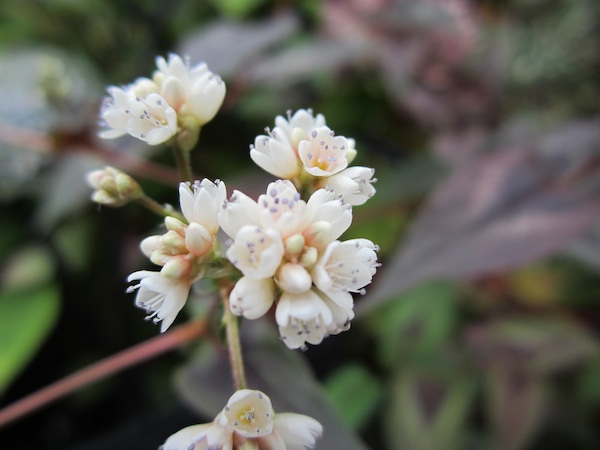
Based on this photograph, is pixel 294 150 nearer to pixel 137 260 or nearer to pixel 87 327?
pixel 137 260

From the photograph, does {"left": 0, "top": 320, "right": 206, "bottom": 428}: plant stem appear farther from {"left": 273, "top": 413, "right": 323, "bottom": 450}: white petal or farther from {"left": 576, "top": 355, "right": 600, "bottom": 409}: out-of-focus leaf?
{"left": 576, "top": 355, "right": 600, "bottom": 409}: out-of-focus leaf

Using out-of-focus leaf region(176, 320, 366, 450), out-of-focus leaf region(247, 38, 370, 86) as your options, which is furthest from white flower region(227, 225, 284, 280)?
out-of-focus leaf region(247, 38, 370, 86)

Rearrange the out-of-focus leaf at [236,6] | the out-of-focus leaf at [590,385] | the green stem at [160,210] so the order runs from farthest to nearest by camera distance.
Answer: the out-of-focus leaf at [236,6] → the out-of-focus leaf at [590,385] → the green stem at [160,210]

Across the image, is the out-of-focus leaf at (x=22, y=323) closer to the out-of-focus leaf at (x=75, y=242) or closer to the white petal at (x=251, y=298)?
the out-of-focus leaf at (x=75, y=242)

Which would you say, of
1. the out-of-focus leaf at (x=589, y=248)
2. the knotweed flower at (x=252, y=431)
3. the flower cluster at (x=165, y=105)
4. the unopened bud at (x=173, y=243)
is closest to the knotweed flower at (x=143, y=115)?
the flower cluster at (x=165, y=105)

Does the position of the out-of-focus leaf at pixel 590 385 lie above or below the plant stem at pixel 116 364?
below

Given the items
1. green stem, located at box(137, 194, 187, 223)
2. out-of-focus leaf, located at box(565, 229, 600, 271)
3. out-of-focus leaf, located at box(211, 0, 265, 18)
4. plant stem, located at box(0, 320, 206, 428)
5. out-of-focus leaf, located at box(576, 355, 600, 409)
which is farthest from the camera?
out-of-focus leaf, located at box(211, 0, 265, 18)
